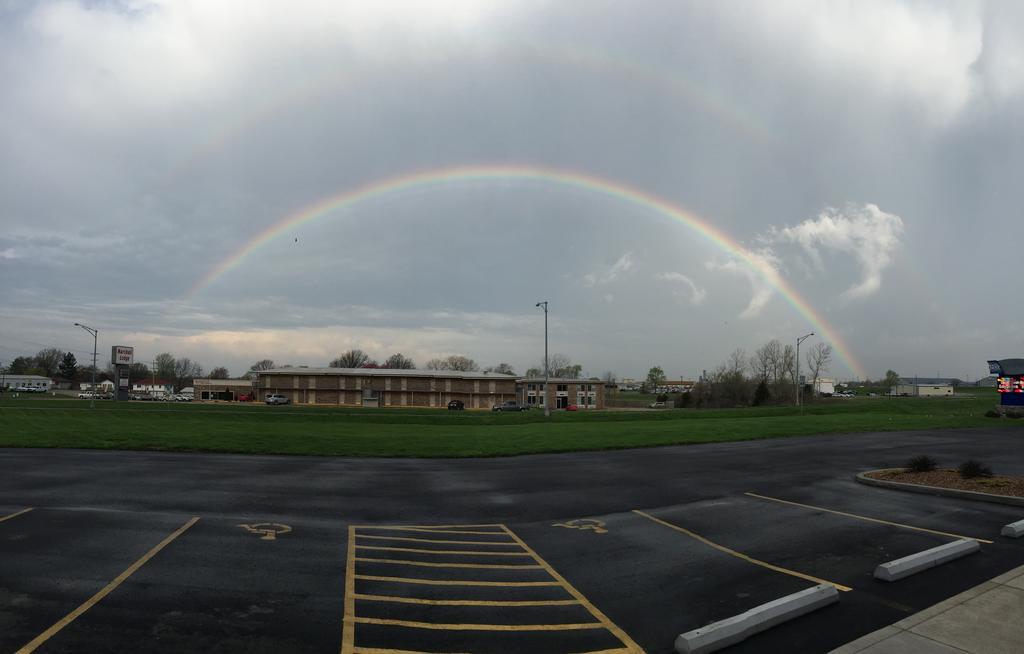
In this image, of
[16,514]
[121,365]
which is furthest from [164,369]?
[16,514]

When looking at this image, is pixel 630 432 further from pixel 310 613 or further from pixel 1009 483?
pixel 310 613

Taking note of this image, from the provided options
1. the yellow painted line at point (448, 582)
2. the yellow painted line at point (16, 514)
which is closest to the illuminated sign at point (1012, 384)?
the yellow painted line at point (448, 582)

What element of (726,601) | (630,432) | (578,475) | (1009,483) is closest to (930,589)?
(726,601)

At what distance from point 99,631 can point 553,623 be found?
470 cm

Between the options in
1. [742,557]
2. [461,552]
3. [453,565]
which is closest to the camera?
[453,565]

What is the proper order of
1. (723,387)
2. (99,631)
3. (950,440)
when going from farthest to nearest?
1. (723,387)
2. (950,440)
3. (99,631)

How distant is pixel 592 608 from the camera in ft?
22.9

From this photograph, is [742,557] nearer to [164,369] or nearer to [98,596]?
[98,596]

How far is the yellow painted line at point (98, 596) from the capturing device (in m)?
5.62

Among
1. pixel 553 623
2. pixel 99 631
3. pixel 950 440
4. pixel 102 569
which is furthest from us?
pixel 950 440

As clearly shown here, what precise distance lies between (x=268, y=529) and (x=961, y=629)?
10.0 metres

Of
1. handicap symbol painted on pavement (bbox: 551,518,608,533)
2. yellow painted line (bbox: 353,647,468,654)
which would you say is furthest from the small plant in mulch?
yellow painted line (bbox: 353,647,468,654)

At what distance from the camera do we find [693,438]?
96.6 feet

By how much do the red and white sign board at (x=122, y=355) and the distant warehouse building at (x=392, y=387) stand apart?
2509 centimetres
